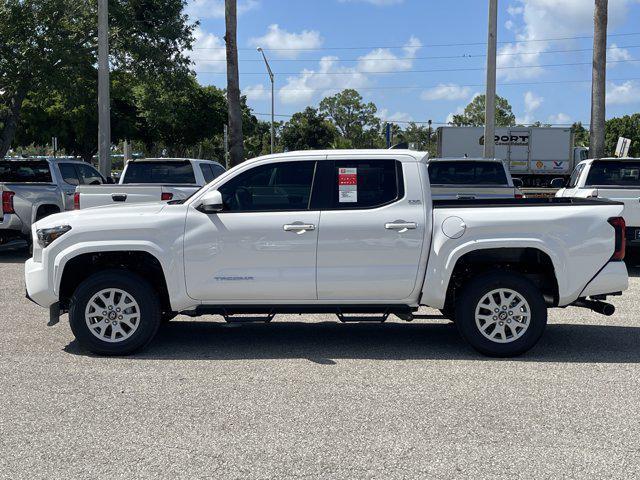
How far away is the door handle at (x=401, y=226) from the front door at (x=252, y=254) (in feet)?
2.17

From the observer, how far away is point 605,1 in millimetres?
19109

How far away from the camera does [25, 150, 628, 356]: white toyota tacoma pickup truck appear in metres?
6.76

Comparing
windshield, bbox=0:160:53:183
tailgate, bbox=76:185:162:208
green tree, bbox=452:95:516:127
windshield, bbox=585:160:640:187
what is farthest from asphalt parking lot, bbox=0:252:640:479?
green tree, bbox=452:95:516:127

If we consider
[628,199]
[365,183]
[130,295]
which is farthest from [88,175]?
[628,199]

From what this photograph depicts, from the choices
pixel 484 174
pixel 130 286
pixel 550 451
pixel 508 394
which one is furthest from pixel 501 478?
pixel 484 174

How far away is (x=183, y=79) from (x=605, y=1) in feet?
43.3

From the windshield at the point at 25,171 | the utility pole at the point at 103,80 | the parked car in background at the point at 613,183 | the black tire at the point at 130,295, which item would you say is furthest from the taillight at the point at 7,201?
the parked car in background at the point at 613,183

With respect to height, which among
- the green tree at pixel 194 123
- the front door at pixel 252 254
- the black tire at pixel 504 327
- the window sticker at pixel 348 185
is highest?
the green tree at pixel 194 123

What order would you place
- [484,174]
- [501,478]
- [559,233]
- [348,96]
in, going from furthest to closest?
1. [348,96]
2. [484,174]
3. [559,233]
4. [501,478]

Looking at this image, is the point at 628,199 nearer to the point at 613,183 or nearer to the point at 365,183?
the point at 613,183

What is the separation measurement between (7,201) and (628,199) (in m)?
10.8

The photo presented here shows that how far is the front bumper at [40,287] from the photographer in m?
6.91

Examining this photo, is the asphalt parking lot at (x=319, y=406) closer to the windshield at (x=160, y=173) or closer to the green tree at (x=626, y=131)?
the windshield at (x=160, y=173)

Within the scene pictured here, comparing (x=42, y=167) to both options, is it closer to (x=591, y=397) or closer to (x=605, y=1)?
(x=591, y=397)
